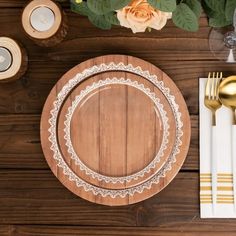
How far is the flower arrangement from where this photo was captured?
25.5 inches

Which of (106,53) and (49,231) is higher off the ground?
(106,53)

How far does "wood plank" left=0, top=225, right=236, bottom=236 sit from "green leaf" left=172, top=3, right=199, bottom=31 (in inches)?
14.8

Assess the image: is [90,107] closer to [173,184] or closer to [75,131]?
[75,131]

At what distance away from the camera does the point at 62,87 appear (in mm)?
834

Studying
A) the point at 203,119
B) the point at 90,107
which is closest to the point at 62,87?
the point at 90,107

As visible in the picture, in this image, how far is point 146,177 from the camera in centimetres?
83

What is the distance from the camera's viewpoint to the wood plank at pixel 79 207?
0.85 meters

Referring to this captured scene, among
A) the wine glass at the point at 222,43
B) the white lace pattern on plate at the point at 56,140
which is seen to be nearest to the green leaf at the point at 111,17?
the white lace pattern on plate at the point at 56,140

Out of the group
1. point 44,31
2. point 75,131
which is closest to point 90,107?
point 75,131

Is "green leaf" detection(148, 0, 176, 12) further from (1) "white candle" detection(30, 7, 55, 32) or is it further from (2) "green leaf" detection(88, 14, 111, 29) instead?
(1) "white candle" detection(30, 7, 55, 32)

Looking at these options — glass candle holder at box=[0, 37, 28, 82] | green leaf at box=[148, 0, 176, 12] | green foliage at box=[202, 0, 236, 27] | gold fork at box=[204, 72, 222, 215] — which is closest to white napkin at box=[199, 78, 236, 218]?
gold fork at box=[204, 72, 222, 215]

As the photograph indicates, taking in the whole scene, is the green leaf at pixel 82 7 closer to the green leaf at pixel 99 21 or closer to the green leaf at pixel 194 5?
the green leaf at pixel 99 21

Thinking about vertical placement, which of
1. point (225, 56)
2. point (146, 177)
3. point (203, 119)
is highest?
point (225, 56)

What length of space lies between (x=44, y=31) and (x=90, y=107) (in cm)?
16
